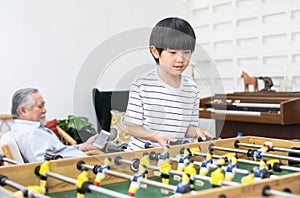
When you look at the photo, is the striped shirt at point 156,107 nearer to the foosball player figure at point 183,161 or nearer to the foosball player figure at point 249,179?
the foosball player figure at point 183,161

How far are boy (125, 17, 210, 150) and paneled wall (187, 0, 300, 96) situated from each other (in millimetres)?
1555

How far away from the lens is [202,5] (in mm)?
5215

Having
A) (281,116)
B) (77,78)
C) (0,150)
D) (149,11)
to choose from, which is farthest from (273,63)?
(0,150)

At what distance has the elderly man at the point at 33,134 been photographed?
8.13 ft

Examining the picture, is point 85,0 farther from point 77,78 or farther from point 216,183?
point 216,183

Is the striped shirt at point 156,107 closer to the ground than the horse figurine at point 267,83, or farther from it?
closer to the ground

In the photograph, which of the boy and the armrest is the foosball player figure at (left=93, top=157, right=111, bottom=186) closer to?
the boy

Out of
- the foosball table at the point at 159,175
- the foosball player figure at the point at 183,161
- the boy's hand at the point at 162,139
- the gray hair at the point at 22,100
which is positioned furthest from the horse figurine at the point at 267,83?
the foosball player figure at the point at 183,161

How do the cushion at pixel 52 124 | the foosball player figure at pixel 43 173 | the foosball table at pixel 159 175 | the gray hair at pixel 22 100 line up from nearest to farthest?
the foosball table at pixel 159 175 → the foosball player figure at pixel 43 173 → the gray hair at pixel 22 100 → the cushion at pixel 52 124

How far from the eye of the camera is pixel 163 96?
2094mm

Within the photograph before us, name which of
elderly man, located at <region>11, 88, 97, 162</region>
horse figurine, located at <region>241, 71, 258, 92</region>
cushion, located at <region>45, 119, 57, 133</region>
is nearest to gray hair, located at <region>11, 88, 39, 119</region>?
elderly man, located at <region>11, 88, 97, 162</region>

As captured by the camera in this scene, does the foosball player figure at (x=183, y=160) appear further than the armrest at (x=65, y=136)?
No

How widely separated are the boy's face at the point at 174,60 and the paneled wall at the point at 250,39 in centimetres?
169

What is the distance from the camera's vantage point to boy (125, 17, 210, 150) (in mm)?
2010
